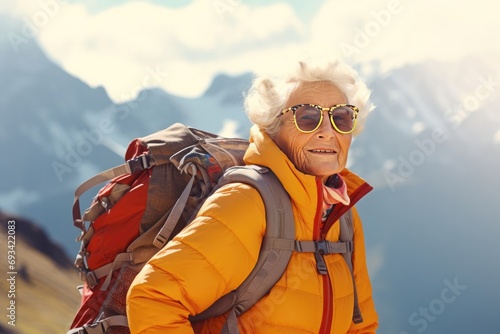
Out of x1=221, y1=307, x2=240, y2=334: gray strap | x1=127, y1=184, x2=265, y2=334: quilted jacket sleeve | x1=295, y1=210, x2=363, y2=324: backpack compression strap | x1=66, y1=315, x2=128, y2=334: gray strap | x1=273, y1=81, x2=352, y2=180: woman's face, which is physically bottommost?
x1=66, y1=315, x2=128, y2=334: gray strap

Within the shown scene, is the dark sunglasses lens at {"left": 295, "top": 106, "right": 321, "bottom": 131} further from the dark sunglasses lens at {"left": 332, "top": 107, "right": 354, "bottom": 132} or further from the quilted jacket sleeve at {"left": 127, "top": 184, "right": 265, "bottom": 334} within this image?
the quilted jacket sleeve at {"left": 127, "top": 184, "right": 265, "bottom": 334}

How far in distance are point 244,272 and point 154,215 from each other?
56 centimetres

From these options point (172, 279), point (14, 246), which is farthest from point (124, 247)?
point (14, 246)

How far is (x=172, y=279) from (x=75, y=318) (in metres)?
0.79

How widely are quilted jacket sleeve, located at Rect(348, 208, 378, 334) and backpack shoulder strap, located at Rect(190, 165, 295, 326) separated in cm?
64

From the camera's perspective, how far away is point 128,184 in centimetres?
310

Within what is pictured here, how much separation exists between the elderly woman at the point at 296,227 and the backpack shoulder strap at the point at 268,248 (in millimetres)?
32

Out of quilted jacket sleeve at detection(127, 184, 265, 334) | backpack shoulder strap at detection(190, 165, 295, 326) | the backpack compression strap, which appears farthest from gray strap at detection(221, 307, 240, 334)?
the backpack compression strap

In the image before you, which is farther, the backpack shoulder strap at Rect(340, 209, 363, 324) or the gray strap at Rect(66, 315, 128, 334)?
the backpack shoulder strap at Rect(340, 209, 363, 324)

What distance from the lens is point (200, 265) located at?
8.23 ft

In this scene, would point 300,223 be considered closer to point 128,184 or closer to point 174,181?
point 174,181

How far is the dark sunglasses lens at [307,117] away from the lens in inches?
113

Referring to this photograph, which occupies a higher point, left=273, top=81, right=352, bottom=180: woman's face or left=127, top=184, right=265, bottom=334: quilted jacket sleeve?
left=273, top=81, right=352, bottom=180: woman's face

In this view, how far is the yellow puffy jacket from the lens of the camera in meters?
2.48
